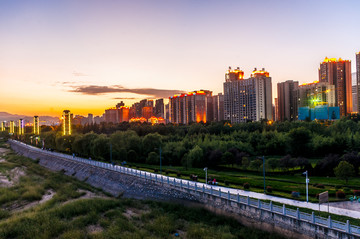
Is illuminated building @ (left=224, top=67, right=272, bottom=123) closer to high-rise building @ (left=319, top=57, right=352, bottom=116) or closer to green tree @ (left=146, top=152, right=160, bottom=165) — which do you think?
high-rise building @ (left=319, top=57, right=352, bottom=116)

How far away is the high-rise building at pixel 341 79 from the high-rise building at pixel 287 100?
1592 centimetres

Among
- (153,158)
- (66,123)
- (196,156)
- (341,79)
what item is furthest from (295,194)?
(341,79)

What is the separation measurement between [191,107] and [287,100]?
4993 cm

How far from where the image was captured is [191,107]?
148m

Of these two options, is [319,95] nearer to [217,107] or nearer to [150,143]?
[217,107]

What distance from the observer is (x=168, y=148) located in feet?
161

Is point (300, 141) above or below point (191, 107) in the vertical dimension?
below

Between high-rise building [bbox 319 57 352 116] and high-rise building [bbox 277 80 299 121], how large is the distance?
15.9 metres

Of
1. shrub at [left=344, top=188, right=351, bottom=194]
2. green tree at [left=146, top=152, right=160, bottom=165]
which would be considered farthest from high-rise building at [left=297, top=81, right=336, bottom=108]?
shrub at [left=344, top=188, right=351, bottom=194]

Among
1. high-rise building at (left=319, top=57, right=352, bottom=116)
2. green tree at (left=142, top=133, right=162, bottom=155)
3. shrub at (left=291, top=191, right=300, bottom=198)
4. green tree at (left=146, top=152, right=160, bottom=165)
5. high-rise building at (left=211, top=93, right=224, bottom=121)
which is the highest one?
high-rise building at (left=319, top=57, right=352, bottom=116)

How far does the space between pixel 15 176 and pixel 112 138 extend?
55.9 feet

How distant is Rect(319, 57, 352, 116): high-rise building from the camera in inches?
5202

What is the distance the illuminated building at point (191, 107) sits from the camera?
146 m

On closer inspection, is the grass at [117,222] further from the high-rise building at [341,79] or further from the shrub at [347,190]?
the high-rise building at [341,79]
